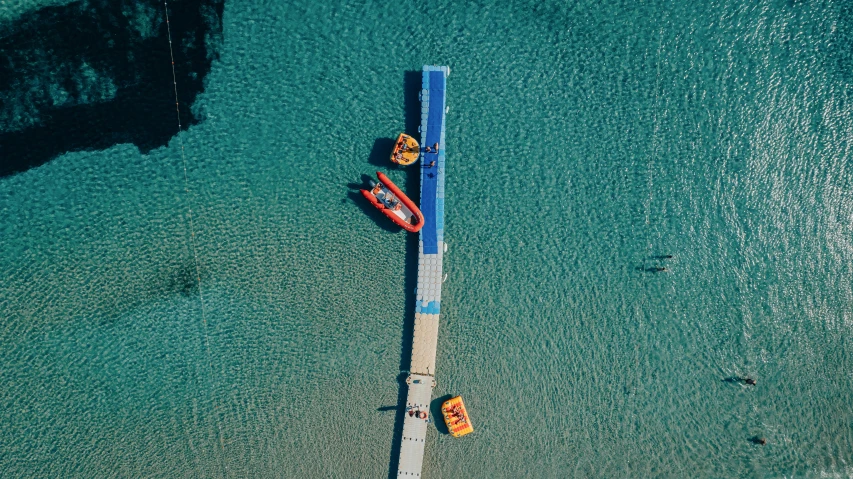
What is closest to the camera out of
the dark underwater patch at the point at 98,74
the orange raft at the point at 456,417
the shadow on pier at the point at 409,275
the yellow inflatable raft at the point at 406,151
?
the dark underwater patch at the point at 98,74

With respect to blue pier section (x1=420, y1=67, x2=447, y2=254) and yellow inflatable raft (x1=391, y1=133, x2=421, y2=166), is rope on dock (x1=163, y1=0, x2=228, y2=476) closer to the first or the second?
yellow inflatable raft (x1=391, y1=133, x2=421, y2=166)

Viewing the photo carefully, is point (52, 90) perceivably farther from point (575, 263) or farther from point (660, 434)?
point (660, 434)

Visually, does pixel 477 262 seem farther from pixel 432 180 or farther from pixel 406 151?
pixel 406 151

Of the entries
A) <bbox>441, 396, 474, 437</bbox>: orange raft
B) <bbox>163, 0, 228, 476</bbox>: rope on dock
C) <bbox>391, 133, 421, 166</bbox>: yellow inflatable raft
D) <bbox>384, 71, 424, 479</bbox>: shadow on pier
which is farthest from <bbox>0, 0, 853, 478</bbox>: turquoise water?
<bbox>391, 133, 421, 166</bbox>: yellow inflatable raft

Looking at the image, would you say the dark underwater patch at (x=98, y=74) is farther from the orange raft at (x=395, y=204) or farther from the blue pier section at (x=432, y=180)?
the blue pier section at (x=432, y=180)

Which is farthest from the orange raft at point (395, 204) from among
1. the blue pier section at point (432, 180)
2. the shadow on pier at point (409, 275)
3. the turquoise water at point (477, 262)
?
the turquoise water at point (477, 262)

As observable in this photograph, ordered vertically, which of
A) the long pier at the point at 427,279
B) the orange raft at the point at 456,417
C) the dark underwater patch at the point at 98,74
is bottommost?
the orange raft at the point at 456,417
